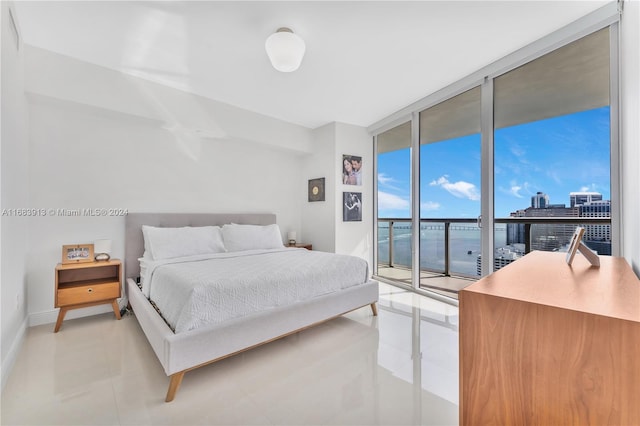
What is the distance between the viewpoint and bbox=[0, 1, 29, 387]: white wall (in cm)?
193

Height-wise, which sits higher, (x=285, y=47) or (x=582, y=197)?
(x=285, y=47)

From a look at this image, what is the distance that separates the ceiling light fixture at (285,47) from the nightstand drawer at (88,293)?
2798 millimetres

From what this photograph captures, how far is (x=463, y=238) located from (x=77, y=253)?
4.61 meters

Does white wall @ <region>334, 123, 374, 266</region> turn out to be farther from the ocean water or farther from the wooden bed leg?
the wooden bed leg

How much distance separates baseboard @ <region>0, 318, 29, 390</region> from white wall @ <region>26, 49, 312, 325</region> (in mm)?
386

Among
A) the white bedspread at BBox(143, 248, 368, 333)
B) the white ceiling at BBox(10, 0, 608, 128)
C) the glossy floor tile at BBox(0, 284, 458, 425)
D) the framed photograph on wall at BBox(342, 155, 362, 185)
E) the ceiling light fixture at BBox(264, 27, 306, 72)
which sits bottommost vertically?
the glossy floor tile at BBox(0, 284, 458, 425)

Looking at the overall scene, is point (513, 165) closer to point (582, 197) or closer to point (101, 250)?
point (582, 197)

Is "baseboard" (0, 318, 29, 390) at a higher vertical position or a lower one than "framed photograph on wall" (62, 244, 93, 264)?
lower

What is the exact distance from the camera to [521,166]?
285 centimetres

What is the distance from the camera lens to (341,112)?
416cm

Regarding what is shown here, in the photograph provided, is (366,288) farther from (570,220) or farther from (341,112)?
(341,112)

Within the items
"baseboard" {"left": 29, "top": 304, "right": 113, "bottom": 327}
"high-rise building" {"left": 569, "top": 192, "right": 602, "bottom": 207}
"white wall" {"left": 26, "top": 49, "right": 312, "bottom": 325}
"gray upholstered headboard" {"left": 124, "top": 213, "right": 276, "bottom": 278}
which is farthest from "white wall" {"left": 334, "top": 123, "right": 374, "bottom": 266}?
"baseboard" {"left": 29, "top": 304, "right": 113, "bottom": 327}

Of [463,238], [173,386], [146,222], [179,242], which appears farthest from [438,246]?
[146,222]

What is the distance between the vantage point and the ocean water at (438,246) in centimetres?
367
